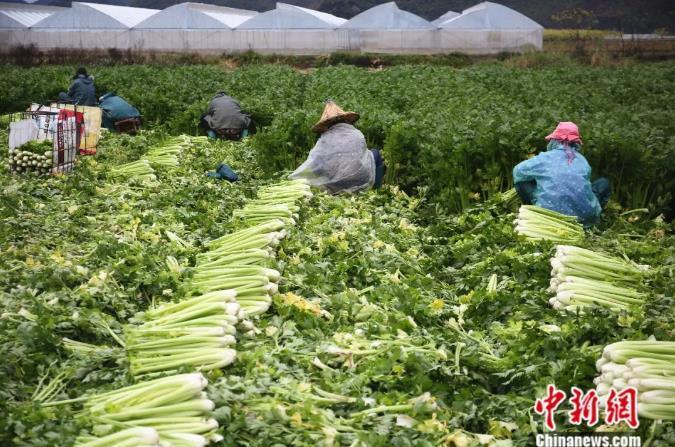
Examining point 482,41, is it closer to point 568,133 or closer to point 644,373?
point 568,133

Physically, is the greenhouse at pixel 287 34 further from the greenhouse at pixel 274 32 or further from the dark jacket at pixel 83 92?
the dark jacket at pixel 83 92

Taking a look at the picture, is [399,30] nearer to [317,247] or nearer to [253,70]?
[253,70]

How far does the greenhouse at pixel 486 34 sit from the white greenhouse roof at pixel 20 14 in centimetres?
2413

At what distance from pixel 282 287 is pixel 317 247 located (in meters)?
1.22

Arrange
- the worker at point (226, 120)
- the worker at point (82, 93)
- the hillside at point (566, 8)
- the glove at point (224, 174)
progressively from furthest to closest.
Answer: the hillside at point (566, 8) < the worker at point (82, 93) < the worker at point (226, 120) < the glove at point (224, 174)

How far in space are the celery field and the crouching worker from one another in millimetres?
4482

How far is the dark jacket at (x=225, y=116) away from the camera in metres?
15.4

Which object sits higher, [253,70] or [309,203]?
[253,70]

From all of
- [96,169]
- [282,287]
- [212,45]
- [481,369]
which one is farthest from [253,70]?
[481,369]

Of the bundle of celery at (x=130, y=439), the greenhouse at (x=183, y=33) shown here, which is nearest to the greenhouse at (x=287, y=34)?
the greenhouse at (x=183, y=33)

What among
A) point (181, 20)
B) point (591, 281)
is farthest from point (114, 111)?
point (181, 20)

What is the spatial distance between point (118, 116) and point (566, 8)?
64056 millimetres

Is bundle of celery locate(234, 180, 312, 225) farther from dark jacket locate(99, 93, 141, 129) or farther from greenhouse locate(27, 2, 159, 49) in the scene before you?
greenhouse locate(27, 2, 159, 49)

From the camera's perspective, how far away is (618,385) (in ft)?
14.9
